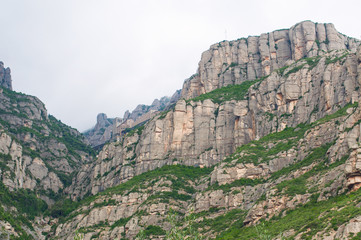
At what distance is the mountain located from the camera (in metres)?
84.4

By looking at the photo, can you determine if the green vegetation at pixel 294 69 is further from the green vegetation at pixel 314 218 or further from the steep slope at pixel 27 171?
the steep slope at pixel 27 171

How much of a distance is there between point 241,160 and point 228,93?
143ft

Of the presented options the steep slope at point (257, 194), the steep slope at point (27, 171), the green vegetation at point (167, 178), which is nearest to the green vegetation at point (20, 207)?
the steep slope at point (27, 171)

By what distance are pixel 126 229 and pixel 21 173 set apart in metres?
59.7

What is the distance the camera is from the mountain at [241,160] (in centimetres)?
8444

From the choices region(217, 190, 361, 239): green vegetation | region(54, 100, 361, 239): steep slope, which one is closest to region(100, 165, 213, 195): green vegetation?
region(54, 100, 361, 239): steep slope

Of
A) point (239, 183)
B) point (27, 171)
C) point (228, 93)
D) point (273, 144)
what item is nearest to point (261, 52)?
point (228, 93)

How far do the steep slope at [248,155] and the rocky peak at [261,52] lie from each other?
1.30 ft

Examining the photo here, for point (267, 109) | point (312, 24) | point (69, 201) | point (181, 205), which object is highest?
point (312, 24)

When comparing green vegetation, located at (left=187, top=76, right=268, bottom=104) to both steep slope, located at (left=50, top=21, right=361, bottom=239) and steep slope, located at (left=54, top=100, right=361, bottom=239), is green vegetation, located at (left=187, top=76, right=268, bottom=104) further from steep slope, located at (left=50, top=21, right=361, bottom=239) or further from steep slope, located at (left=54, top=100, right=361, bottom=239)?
steep slope, located at (left=54, top=100, right=361, bottom=239)

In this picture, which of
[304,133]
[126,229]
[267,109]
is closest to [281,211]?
[304,133]

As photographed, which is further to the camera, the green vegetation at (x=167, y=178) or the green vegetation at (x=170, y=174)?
the green vegetation at (x=170, y=174)

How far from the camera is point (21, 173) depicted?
157 metres

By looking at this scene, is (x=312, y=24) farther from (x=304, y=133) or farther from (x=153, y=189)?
(x=153, y=189)
